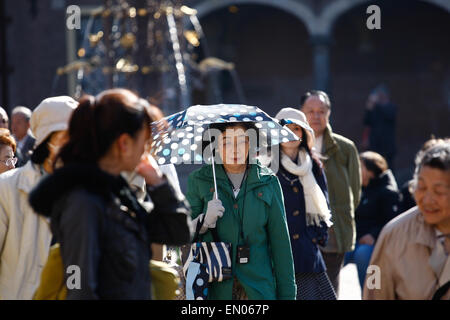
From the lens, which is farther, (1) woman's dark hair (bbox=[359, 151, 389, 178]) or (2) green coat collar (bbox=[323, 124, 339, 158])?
(1) woman's dark hair (bbox=[359, 151, 389, 178])

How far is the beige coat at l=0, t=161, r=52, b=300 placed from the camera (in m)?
3.68

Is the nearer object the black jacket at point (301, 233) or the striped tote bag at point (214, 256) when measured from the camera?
the striped tote bag at point (214, 256)

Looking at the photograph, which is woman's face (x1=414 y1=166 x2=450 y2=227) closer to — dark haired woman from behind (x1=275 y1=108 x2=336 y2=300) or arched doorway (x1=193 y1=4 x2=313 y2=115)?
dark haired woman from behind (x1=275 y1=108 x2=336 y2=300)

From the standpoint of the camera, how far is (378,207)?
7742 mm

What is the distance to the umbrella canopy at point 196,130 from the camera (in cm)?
468

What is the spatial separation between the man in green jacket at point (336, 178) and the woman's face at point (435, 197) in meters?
2.90

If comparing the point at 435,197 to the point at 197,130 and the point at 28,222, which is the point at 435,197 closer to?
the point at 28,222

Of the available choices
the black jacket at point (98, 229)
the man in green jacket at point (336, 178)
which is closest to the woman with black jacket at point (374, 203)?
the man in green jacket at point (336, 178)

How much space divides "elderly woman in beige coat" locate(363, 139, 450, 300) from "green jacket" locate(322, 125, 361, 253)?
2.96 meters

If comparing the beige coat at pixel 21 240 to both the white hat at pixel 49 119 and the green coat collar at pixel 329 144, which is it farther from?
the green coat collar at pixel 329 144

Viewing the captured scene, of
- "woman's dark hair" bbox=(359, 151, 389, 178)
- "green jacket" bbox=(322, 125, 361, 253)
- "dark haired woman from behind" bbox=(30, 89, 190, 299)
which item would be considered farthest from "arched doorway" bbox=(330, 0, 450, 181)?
"dark haired woman from behind" bbox=(30, 89, 190, 299)

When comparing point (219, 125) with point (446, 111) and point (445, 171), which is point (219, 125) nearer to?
point (445, 171)

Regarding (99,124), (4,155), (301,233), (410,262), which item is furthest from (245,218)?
(99,124)

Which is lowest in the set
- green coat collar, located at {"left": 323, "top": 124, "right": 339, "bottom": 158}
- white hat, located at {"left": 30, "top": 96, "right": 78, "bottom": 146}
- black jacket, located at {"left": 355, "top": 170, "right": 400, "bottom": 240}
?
black jacket, located at {"left": 355, "top": 170, "right": 400, "bottom": 240}
